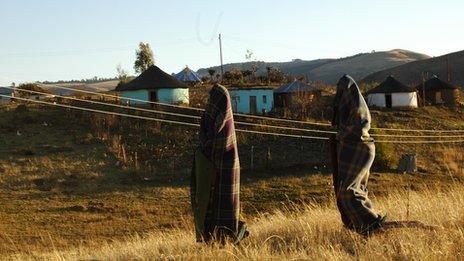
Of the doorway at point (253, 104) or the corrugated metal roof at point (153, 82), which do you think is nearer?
the corrugated metal roof at point (153, 82)

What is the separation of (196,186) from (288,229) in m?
1.50

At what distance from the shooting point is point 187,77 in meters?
70.9

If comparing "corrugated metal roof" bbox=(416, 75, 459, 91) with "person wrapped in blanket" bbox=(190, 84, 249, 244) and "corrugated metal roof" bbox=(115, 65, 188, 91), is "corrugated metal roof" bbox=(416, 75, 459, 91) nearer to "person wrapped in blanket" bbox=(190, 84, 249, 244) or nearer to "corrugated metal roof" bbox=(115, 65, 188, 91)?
"corrugated metal roof" bbox=(115, 65, 188, 91)

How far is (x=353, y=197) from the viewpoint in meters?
6.82

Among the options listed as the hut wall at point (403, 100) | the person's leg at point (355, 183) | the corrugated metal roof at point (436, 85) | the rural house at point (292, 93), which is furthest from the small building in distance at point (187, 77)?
the person's leg at point (355, 183)

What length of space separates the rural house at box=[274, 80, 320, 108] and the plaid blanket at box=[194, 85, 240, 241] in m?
43.2

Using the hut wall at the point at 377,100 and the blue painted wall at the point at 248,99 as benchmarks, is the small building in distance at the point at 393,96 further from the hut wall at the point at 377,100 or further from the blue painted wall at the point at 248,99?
the blue painted wall at the point at 248,99

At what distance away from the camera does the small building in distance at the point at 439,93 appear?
58781 mm

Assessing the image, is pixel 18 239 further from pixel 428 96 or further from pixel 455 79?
pixel 455 79

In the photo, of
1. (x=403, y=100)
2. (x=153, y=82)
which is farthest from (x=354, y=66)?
(x=153, y=82)

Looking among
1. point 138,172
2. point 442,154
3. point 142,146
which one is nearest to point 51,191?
point 138,172

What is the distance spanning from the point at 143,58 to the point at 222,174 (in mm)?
78329

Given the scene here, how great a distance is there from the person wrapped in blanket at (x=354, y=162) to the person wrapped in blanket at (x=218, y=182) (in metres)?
1.13

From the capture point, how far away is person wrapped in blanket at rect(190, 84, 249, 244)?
22.1ft
